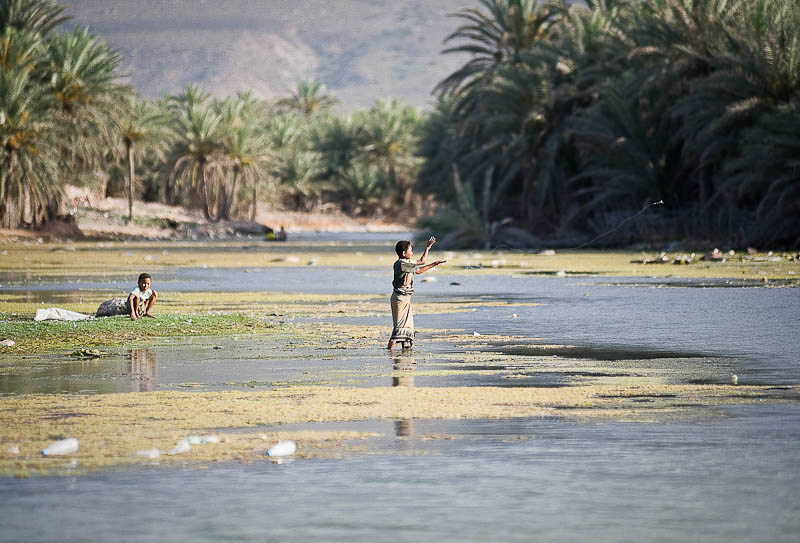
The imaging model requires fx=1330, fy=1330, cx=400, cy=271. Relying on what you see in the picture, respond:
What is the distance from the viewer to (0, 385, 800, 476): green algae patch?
827 centimetres

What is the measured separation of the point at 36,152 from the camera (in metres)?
60.3

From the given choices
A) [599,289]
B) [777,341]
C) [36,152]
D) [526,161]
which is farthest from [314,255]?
[777,341]

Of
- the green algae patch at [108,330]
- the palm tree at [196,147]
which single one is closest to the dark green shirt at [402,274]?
the green algae patch at [108,330]

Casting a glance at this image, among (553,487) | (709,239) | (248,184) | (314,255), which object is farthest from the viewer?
(248,184)

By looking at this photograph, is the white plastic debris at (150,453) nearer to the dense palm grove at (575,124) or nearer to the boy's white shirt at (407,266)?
the boy's white shirt at (407,266)

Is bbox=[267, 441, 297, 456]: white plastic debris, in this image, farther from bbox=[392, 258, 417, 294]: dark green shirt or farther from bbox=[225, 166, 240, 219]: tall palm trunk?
bbox=[225, 166, 240, 219]: tall palm trunk

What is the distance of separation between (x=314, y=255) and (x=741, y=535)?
4373 cm

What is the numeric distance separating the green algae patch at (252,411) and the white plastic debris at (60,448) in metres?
0.06

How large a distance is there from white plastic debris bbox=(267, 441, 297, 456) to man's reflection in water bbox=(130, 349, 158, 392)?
317 cm

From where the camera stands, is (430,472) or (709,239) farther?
(709,239)

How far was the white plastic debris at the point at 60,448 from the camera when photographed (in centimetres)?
819

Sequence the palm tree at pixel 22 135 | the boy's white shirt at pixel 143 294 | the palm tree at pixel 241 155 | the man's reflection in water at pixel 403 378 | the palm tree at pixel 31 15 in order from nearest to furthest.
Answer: the man's reflection in water at pixel 403 378
the boy's white shirt at pixel 143 294
the palm tree at pixel 22 135
the palm tree at pixel 31 15
the palm tree at pixel 241 155

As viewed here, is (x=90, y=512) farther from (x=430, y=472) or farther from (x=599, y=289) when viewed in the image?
(x=599, y=289)

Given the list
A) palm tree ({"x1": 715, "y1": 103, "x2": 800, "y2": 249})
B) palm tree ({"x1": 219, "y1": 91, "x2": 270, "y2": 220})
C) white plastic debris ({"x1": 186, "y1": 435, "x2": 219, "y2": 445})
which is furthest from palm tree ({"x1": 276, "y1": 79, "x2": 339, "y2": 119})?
white plastic debris ({"x1": 186, "y1": 435, "x2": 219, "y2": 445})
